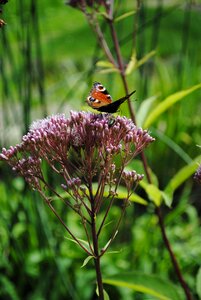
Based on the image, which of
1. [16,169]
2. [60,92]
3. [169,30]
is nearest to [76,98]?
[60,92]

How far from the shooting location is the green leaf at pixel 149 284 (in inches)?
59.3

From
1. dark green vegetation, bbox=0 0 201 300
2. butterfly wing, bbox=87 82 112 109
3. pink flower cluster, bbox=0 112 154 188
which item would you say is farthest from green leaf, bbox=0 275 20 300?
butterfly wing, bbox=87 82 112 109

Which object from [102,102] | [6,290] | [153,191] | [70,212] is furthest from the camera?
[70,212]

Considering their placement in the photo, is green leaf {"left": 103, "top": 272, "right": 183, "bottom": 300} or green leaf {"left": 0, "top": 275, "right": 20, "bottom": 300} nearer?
green leaf {"left": 103, "top": 272, "right": 183, "bottom": 300}

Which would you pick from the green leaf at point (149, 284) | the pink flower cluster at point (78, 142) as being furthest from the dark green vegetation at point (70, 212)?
the pink flower cluster at point (78, 142)

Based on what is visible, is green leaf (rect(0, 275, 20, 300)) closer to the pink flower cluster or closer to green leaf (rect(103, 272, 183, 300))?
green leaf (rect(103, 272, 183, 300))

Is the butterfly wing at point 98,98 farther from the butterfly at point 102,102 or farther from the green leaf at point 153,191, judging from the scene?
Answer: the green leaf at point 153,191

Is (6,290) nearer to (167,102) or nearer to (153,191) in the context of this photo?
(153,191)

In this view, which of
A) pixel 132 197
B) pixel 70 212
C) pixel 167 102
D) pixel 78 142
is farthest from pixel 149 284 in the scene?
pixel 70 212

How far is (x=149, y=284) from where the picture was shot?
1.54m

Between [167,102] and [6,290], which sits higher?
[167,102]

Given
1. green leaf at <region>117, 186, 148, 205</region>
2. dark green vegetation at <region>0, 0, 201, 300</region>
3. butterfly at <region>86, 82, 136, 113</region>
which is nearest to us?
butterfly at <region>86, 82, 136, 113</region>

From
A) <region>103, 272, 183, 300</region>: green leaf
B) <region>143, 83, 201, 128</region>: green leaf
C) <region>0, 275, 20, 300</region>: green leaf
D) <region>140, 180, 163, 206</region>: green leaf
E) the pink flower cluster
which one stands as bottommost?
<region>103, 272, 183, 300</region>: green leaf

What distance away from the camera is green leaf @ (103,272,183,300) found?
1.51 metres
